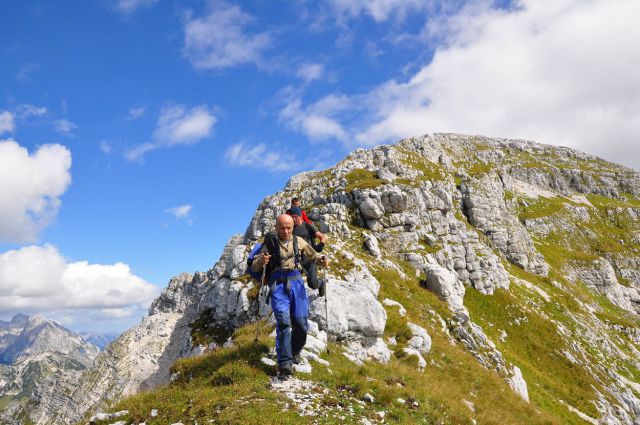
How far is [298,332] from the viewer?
11172 mm

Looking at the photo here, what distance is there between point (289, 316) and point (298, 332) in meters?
0.61

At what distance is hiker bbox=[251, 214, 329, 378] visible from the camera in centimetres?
1078

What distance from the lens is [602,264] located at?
10900 cm

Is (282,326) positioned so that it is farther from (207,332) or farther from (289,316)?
(207,332)

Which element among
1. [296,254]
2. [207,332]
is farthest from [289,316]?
[207,332]

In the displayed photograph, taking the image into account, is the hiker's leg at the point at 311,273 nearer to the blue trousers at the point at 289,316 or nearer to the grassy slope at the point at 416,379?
the blue trousers at the point at 289,316

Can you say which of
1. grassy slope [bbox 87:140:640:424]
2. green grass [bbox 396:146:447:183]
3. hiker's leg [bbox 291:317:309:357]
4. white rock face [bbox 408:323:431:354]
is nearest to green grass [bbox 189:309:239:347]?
grassy slope [bbox 87:140:640:424]

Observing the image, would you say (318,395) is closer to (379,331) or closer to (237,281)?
(379,331)

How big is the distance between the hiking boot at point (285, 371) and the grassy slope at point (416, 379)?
A: 446 millimetres

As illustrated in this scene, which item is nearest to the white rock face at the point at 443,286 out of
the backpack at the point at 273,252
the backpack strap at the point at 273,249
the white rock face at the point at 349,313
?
the white rock face at the point at 349,313

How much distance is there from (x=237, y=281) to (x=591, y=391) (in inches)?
1659

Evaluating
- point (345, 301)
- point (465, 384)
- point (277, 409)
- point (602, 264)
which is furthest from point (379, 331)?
point (602, 264)

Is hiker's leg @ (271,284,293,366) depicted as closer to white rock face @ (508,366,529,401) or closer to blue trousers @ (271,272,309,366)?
blue trousers @ (271,272,309,366)

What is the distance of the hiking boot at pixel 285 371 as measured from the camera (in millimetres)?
10750
